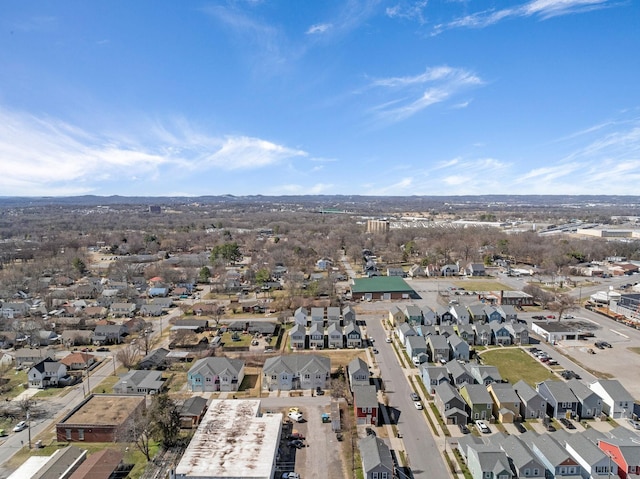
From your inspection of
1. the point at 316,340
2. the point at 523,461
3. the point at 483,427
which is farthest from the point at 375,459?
the point at 316,340

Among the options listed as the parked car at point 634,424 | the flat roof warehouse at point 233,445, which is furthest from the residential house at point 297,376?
the parked car at point 634,424

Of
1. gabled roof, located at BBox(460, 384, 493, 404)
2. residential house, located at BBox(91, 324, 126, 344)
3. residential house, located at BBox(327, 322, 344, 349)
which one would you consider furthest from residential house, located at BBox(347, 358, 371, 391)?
residential house, located at BBox(91, 324, 126, 344)

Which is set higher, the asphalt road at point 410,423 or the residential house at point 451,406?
the residential house at point 451,406

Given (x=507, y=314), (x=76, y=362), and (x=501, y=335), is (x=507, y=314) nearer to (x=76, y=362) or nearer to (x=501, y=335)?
(x=501, y=335)

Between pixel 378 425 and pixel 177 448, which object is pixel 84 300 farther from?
pixel 378 425

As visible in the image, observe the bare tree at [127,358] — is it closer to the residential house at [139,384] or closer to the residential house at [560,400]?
the residential house at [139,384]

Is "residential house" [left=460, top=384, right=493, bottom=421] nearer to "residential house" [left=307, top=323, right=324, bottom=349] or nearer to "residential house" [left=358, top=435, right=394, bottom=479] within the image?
"residential house" [left=358, top=435, right=394, bottom=479]
